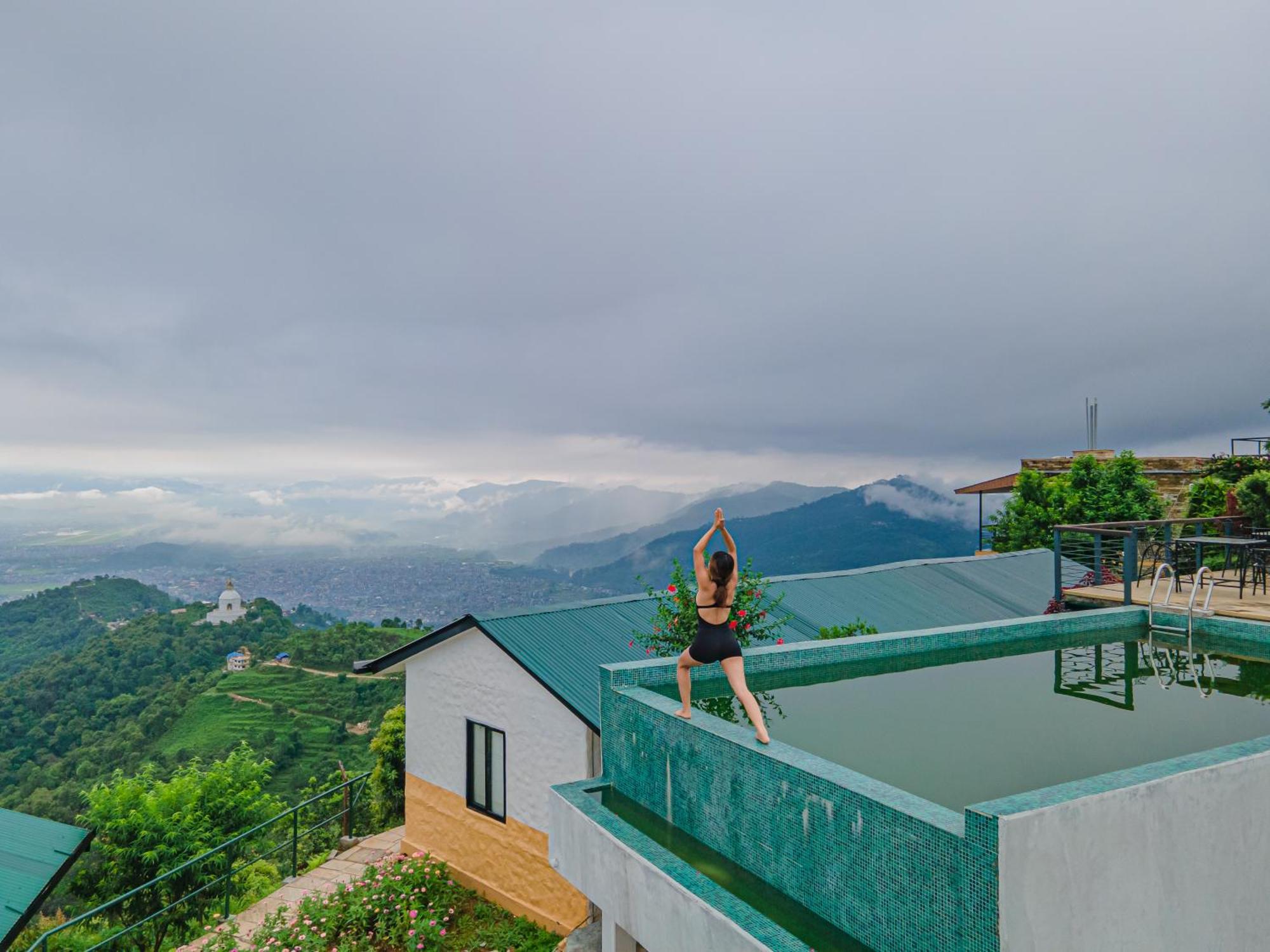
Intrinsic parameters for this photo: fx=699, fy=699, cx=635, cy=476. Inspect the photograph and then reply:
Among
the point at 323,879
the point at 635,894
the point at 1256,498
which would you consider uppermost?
the point at 1256,498

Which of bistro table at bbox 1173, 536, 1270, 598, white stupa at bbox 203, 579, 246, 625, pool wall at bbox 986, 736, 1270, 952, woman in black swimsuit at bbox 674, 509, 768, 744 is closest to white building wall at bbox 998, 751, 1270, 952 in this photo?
pool wall at bbox 986, 736, 1270, 952

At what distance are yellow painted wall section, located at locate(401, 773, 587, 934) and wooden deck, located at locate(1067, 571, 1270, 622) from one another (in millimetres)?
7968

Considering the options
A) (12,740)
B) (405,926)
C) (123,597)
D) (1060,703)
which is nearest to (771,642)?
(1060,703)

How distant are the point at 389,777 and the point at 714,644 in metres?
12.3

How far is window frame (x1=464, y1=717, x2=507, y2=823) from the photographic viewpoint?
9.59 metres

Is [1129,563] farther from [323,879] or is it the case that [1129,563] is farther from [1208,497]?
[1208,497]

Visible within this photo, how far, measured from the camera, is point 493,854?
9805mm

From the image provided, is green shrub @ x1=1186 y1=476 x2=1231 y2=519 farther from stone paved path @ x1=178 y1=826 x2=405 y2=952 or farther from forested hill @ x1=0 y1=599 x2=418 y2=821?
forested hill @ x1=0 y1=599 x2=418 y2=821

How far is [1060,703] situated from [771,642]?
419 centimetres

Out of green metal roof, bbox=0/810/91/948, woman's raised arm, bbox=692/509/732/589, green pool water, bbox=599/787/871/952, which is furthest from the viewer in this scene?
green metal roof, bbox=0/810/91/948

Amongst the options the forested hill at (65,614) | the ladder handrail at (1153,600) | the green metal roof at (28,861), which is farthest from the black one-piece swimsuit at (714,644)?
the forested hill at (65,614)

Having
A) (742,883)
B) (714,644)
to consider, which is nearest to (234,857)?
(714,644)

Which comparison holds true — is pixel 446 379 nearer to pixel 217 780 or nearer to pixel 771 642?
pixel 217 780

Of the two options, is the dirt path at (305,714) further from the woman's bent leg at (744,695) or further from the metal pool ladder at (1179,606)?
the woman's bent leg at (744,695)
